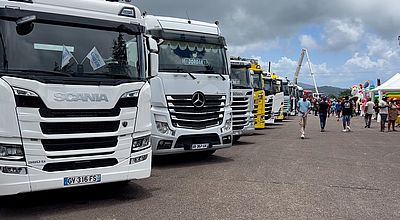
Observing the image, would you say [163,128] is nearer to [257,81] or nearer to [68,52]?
[68,52]

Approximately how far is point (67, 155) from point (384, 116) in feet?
63.1

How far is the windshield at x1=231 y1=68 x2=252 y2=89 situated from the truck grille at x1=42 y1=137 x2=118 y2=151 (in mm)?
8410

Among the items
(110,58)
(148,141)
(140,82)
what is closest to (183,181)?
(148,141)

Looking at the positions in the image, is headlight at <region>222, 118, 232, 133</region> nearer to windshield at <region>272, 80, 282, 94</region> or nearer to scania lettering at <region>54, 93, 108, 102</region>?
A: scania lettering at <region>54, 93, 108, 102</region>

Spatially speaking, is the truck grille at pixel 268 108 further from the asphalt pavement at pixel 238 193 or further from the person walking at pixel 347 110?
the asphalt pavement at pixel 238 193

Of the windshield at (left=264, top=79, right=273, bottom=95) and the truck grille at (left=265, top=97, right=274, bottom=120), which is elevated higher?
the windshield at (left=264, top=79, right=273, bottom=95)

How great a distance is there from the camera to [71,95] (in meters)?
6.06

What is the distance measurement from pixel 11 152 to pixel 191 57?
5.30 meters

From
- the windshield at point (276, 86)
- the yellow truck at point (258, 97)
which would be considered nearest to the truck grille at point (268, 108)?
the windshield at point (276, 86)

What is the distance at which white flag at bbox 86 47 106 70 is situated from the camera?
6506mm

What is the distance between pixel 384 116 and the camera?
21562mm

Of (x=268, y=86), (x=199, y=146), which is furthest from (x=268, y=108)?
(x=199, y=146)

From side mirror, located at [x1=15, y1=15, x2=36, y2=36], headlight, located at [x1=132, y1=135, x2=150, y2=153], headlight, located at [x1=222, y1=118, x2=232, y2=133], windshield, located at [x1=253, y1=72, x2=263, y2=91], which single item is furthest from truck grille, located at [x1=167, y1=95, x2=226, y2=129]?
windshield, located at [x1=253, y1=72, x2=263, y2=91]

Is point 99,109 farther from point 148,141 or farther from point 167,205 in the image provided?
point 167,205
